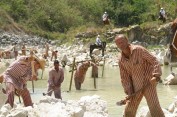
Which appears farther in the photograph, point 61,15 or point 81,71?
point 61,15

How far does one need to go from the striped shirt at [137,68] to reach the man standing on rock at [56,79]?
15.7 feet

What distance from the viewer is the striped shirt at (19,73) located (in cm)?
997

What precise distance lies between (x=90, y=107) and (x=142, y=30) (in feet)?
101

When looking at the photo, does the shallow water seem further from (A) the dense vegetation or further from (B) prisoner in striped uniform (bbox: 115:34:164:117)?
(A) the dense vegetation

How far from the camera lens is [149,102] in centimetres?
782

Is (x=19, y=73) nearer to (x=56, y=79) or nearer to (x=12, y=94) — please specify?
(x=12, y=94)

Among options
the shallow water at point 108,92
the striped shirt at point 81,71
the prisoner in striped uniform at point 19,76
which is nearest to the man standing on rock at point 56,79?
the shallow water at point 108,92

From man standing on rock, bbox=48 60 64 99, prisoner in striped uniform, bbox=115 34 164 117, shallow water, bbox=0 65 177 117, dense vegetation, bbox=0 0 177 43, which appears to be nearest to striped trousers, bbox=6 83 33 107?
shallow water, bbox=0 65 177 117

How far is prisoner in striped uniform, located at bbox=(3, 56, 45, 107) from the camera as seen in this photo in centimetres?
993

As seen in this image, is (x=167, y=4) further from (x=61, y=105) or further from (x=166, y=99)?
(x=61, y=105)

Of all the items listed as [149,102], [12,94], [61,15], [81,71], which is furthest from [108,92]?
[61,15]

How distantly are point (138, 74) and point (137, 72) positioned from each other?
0.13ft

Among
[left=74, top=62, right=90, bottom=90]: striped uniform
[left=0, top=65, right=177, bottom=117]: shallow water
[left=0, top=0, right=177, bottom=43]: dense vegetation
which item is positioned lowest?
[left=0, top=65, right=177, bottom=117]: shallow water

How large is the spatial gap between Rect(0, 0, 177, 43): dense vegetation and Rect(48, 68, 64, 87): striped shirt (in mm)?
36462
